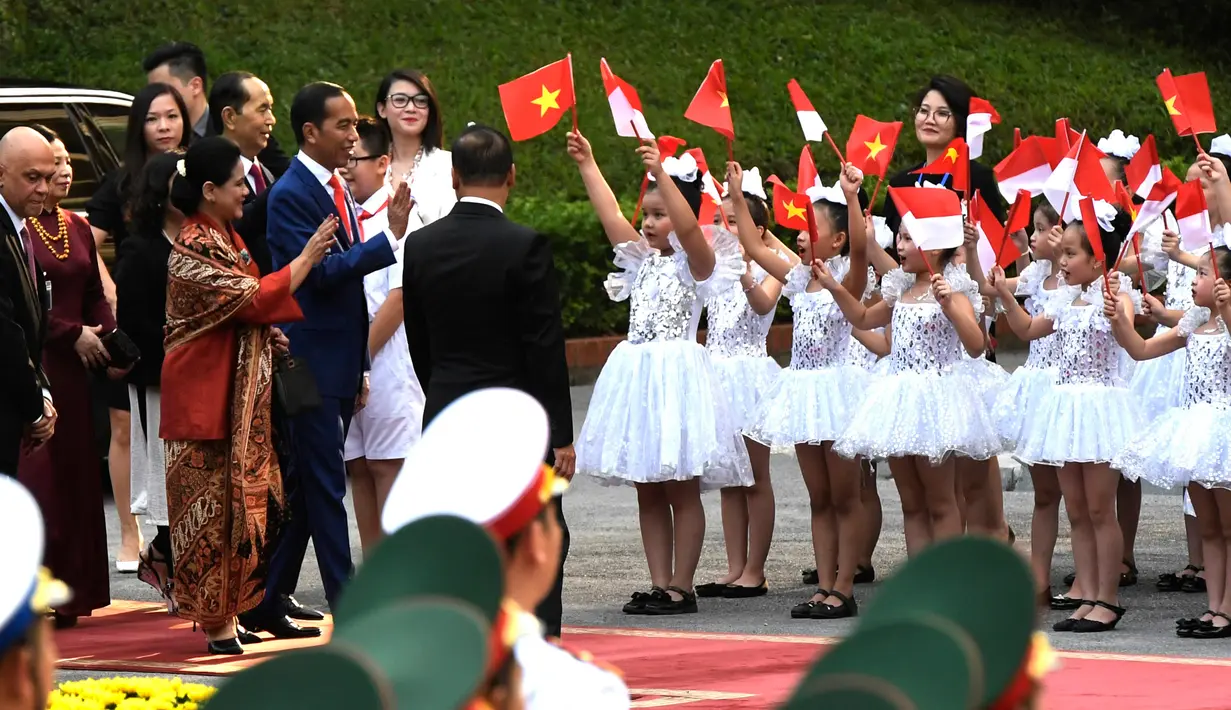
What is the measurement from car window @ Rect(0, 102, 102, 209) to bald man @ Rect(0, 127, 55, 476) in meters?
3.48

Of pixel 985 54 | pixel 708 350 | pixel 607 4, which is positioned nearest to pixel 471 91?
pixel 607 4

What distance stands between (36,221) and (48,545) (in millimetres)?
1285

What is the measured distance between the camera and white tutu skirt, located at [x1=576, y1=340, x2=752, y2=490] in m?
8.16

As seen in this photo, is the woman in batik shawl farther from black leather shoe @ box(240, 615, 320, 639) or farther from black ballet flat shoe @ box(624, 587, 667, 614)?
black ballet flat shoe @ box(624, 587, 667, 614)

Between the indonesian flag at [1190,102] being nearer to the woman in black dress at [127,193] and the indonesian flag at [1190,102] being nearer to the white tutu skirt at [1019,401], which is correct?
the white tutu skirt at [1019,401]

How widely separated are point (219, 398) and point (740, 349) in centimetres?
274

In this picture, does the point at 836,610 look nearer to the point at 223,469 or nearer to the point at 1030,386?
the point at 1030,386

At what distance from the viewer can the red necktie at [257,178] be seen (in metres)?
8.34

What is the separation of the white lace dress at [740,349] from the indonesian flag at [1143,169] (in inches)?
69.6

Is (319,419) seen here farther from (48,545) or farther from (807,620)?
(807,620)

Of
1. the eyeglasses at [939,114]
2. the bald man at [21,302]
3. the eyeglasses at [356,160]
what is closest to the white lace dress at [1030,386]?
the eyeglasses at [939,114]

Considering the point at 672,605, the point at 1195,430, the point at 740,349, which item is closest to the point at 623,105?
the point at 740,349

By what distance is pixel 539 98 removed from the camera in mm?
8750

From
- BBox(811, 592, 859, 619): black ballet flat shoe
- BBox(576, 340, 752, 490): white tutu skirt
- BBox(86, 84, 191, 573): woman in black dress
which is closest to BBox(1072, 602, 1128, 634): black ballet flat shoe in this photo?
BBox(811, 592, 859, 619): black ballet flat shoe
